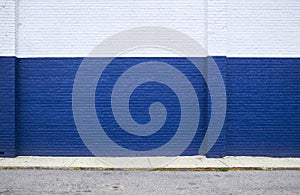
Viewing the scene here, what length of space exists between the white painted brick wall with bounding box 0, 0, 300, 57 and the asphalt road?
398 cm

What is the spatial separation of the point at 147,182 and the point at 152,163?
6.64 ft

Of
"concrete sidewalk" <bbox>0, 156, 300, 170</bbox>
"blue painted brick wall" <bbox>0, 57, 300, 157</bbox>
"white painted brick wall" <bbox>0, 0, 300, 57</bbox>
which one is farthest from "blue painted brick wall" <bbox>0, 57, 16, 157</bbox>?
"white painted brick wall" <bbox>0, 0, 300, 57</bbox>

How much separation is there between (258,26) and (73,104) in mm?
6436

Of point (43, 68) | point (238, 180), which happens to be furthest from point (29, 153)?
point (238, 180)

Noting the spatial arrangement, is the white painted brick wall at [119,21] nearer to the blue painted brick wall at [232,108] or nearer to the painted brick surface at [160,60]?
the painted brick surface at [160,60]

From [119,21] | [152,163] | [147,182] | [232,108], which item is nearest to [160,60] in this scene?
[119,21]

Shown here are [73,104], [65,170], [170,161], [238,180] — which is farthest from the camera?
[73,104]

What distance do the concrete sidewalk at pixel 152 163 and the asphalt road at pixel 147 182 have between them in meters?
0.42

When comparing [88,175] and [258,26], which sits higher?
[258,26]

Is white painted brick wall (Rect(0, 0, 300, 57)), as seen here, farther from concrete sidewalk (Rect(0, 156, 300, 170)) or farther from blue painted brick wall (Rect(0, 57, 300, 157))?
concrete sidewalk (Rect(0, 156, 300, 170))

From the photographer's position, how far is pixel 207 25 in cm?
1061

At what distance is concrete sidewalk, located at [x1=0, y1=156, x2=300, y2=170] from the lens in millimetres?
9234

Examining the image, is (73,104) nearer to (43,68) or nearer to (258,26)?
(43,68)

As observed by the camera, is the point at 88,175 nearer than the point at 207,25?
Yes
